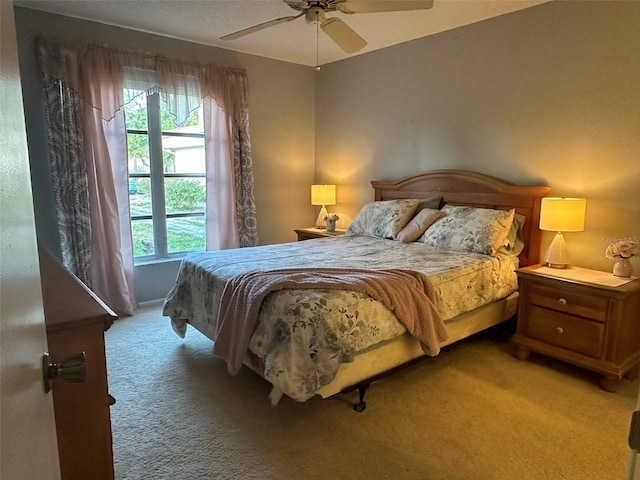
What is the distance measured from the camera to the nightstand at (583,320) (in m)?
2.52

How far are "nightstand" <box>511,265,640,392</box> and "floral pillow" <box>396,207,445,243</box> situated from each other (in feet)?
2.96

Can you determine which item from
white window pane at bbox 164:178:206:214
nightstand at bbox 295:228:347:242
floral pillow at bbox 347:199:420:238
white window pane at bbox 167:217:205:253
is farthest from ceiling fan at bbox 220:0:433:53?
white window pane at bbox 167:217:205:253

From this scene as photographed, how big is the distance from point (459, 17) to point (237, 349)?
10.4 feet

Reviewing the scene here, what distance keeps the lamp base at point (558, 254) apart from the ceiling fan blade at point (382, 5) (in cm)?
185

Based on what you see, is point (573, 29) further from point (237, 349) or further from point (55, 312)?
point (55, 312)

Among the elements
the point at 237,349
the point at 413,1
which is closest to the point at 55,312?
the point at 237,349

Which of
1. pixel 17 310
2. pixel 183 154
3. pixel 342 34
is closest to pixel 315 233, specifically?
pixel 183 154

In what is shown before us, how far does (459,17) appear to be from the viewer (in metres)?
3.46

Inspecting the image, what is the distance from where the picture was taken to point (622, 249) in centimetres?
269

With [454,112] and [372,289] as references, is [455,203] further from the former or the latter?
[372,289]

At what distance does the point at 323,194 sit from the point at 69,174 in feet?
8.36

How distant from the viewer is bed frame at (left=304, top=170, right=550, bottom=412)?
2.27 metres

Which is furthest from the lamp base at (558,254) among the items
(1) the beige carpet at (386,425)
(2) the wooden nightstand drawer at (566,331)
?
(1) the beige carpet at (386,425)

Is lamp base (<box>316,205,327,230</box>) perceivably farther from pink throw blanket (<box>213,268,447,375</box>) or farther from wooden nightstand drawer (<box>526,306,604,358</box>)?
wooden nightstand drawer (<box>526,306,604,358</box>)
